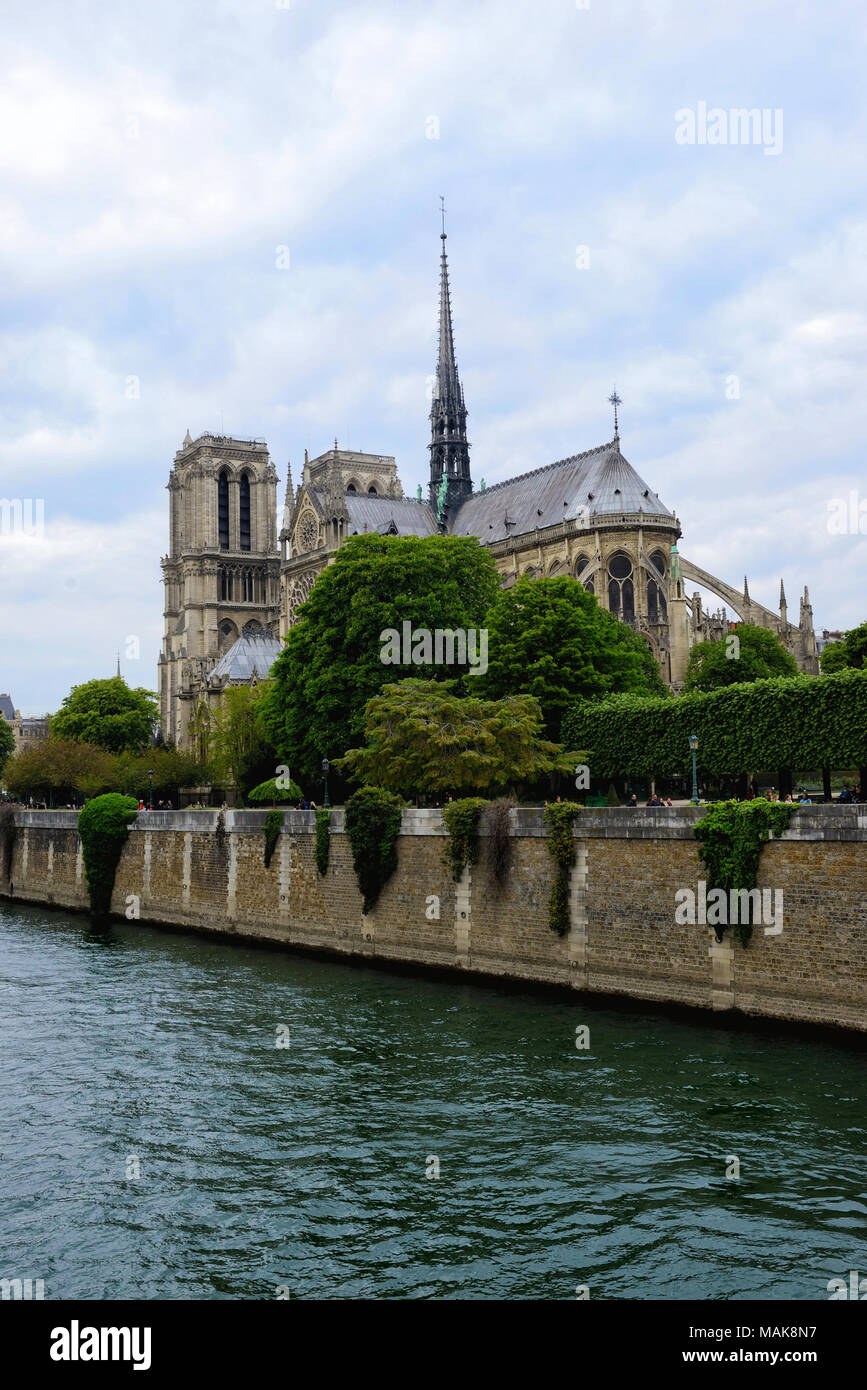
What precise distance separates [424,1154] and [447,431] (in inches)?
3208

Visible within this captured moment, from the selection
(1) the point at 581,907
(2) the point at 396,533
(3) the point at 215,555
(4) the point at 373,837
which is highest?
(3) the point at 215,555

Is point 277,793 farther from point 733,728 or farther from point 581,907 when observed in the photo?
point 581,907

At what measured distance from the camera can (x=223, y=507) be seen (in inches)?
4579

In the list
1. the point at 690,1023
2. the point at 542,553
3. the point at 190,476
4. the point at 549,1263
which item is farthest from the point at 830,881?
the point at 190,476

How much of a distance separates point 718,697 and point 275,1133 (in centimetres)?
1943

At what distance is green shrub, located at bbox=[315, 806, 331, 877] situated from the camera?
1299 inches

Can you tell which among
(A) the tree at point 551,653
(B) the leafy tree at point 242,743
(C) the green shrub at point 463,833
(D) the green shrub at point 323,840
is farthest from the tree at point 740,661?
(C) the green shrub at point 463,833

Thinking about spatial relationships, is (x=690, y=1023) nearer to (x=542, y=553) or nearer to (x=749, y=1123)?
(x=749, y=1123)

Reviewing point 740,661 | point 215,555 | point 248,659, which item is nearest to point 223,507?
point 215,555

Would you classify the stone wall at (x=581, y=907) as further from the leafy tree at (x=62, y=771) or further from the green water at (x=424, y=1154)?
the leafy tree at (x=62, y=771)

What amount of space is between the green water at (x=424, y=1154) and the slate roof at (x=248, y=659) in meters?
65.1

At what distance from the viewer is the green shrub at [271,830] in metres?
35.2

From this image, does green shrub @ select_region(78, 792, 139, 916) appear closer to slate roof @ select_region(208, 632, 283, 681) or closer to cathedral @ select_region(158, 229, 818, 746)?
cathedral @ select_region(158, 229, 818, 746)

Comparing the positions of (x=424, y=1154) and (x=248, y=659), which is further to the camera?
(x=248, y=659)
